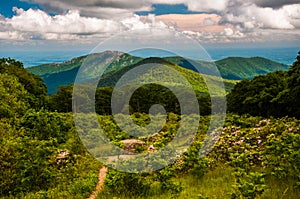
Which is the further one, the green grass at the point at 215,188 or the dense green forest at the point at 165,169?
the dense green forest at the point at 165,169

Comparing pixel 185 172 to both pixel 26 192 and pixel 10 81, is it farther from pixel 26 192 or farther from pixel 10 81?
pixel 10 81

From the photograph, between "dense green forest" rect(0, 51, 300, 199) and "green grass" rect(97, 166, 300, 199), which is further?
"dense green forest" rect(0, 51, 300, 199)

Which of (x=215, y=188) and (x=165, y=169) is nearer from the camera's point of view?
(x=215, y=188)

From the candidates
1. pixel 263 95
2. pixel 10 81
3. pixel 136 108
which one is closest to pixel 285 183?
pixel 10 81

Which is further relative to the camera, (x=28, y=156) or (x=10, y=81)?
(x=10, y=81)

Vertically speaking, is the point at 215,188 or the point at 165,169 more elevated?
the point at 165,169

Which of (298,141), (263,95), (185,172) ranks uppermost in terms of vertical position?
(298,141)

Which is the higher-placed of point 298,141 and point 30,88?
point 298,141

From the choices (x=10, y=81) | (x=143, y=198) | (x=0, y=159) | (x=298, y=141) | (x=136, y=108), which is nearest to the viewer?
(x=143, y=198)

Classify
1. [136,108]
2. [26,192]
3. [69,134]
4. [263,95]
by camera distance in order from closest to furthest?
[26,192] < [69,134] < [263,95] < [136,108]
